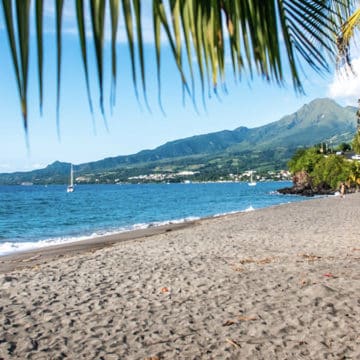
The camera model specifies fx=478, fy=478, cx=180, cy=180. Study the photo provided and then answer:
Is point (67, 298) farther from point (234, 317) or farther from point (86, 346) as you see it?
point (234, 317)

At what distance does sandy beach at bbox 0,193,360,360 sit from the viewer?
201 inches

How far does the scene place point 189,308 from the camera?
6.62 meters

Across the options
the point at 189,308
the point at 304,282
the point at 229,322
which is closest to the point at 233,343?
the point at 229,322

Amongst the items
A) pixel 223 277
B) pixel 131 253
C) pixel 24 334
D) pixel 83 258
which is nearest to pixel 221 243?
pixel 131 253

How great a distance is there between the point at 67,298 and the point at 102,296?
549 millimetres

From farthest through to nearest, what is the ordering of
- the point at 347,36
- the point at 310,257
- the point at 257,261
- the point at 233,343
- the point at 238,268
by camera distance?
the point at 310,257 < the point at 257,261 < the point at 238,268 < the point at 233,343 < the point at 347,36

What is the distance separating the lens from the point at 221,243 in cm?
1446

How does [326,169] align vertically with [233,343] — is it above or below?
below

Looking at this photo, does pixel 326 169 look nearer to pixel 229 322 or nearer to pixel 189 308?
pixel 189 308

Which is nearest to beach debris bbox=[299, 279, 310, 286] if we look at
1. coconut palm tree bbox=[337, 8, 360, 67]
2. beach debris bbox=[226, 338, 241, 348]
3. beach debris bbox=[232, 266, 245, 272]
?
beach debris bbox=[232, 266, 245, 272]

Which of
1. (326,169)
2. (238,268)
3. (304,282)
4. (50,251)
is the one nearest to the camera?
(304,282)

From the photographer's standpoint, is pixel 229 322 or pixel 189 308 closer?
pixel 229 322

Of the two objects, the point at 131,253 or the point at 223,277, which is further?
the point at 131,253

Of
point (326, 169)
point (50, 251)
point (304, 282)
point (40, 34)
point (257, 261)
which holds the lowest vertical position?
point (326, 169)
